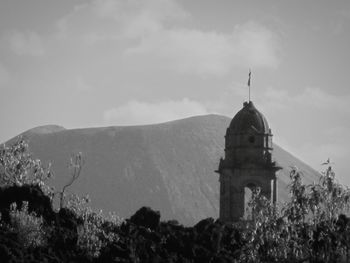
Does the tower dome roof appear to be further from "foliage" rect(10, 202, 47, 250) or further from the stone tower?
"foliage" rect(10, 202, 47, 250)

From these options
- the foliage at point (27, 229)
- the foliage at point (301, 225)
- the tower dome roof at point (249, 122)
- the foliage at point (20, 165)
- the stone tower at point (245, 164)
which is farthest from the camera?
the tower dome roof at point (249, 122)

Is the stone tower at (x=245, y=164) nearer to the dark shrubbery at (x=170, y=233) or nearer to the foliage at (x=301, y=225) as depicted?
the dark shrubbery at (x=170, y=233)

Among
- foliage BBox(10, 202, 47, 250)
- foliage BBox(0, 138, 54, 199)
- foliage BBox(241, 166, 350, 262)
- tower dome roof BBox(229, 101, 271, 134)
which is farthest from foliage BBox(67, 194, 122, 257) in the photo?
tower dome roof BBox(229, 101, 271, 134)

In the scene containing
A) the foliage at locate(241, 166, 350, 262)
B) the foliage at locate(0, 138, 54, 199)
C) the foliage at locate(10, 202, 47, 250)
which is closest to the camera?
the foliage at locate(241, 166, 350, 262)

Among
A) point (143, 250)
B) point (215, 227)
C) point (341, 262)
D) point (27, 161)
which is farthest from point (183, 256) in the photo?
point (27, 161)

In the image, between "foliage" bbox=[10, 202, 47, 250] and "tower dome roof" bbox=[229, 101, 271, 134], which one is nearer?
"foliage" bbox=[10, 202, 47, 250]

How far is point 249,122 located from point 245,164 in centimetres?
290

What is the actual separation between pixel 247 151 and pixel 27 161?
1452 centimetres

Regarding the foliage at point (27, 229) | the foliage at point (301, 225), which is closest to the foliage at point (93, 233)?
the foliage at point (27, 229)

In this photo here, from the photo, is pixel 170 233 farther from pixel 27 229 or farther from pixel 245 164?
pixel 27 229

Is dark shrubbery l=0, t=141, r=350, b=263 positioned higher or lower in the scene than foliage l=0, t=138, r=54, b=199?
lower

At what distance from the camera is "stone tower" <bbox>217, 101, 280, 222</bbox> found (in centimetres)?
→ 4612

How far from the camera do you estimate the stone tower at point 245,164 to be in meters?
46.1

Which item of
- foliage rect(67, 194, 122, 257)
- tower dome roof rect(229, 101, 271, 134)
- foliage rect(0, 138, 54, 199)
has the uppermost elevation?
tower dome roof rect(229, 101, 271, 134)
